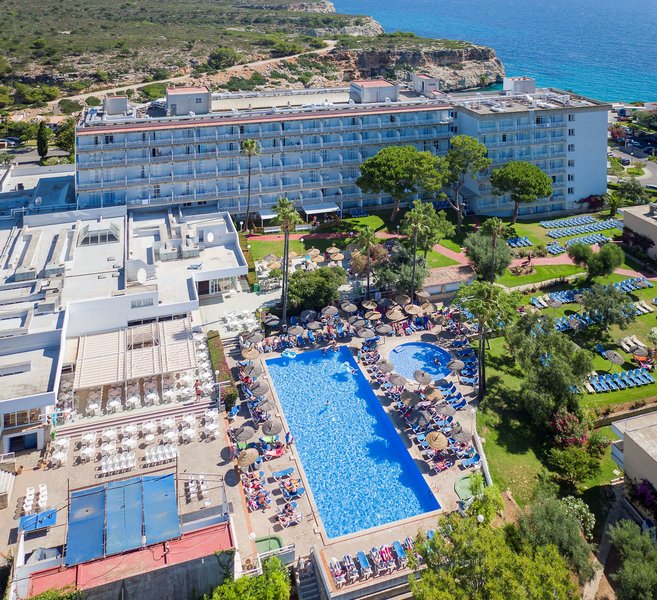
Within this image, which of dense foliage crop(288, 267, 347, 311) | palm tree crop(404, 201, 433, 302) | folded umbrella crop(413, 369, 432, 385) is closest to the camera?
folded umbrella crop(413, 369, 432, 385)

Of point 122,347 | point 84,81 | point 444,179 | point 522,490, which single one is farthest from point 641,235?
point 84,81

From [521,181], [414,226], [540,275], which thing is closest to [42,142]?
[414,226]

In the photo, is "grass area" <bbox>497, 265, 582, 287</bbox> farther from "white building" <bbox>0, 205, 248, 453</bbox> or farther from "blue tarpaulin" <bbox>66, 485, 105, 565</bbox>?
"blue tarpaulin" <bbox>66, 485, 105, 565</bbox>

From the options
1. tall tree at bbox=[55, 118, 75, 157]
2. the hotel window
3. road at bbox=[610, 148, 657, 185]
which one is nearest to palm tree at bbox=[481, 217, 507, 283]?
the hotel window

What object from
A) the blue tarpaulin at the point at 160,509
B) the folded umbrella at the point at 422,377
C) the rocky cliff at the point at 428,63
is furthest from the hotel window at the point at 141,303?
the rocky cliff at the point at 428,63

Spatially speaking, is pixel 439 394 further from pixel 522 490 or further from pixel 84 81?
pixel 84 81

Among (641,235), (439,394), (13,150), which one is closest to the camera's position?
(439,394)
